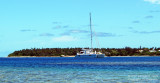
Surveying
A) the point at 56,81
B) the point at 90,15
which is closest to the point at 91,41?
the point at 90,15

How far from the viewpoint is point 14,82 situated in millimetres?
41094

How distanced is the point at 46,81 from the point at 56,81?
1436 millimetres

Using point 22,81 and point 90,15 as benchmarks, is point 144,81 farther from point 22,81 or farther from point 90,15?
point 90,15

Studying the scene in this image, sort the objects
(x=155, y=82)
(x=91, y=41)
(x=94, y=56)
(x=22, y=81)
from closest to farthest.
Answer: (x=155, y=82), (x=22, y=81), (x=91, y=41), (x=94, y=56)

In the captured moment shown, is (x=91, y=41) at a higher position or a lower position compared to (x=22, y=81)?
higher

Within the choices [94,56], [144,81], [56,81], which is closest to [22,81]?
[56,81]

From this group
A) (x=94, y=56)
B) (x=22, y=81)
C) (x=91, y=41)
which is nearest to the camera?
(x=22, y=81)

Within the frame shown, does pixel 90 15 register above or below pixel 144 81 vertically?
above

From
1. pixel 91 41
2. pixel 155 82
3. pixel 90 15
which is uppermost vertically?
pixel 90 15

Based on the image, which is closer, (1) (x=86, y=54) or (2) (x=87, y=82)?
(2) (x=87, y=82)

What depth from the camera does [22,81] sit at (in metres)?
42.1

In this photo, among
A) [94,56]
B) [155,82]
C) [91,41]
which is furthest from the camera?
[94,56]

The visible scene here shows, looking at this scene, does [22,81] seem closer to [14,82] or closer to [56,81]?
[14,82]

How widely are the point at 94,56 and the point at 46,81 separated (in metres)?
155
